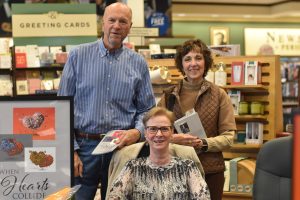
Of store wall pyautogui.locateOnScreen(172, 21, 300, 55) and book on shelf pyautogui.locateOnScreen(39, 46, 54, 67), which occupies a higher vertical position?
store wall pyautogui.locateOnScreen(172, 21, 300, 55)

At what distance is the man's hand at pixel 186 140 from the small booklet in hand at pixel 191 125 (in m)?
0.06

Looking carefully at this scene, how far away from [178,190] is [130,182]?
0.85 ft

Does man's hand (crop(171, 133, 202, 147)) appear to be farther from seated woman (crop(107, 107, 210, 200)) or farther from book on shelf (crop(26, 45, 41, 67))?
book on shelf (crop(26, 45, 41, 67))

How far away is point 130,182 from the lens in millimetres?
2740

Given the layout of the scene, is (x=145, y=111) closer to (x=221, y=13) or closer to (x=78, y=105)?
(x=78, y=105)

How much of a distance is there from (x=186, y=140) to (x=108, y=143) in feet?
2.11

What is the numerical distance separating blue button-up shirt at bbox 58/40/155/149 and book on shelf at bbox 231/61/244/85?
8.45 feet

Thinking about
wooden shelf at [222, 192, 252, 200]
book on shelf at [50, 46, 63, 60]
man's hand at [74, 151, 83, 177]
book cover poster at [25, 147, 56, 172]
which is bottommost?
wooden shelf at [222, 192, 252, 200]

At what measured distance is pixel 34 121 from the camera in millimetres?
2527

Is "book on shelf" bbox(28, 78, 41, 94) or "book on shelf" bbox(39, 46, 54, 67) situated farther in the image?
"book on shelf" bbox(28, 78, 41, 94)

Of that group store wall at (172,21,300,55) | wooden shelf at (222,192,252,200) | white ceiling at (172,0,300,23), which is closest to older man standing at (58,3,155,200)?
wooden shelf at (222,192,252,200)

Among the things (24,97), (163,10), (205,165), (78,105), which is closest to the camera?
(24,97)

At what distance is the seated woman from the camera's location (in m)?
2.71

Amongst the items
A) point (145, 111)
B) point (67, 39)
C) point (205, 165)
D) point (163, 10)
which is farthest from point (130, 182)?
point (163, 10)
